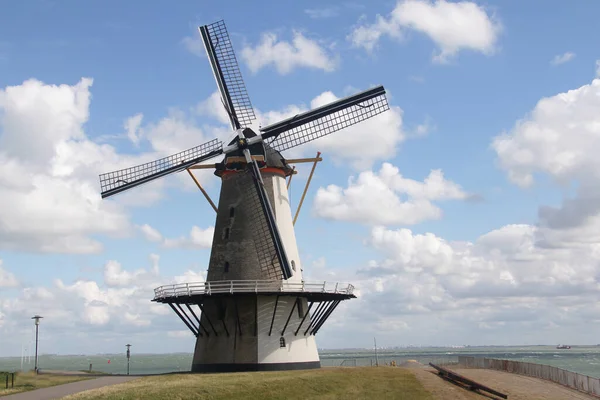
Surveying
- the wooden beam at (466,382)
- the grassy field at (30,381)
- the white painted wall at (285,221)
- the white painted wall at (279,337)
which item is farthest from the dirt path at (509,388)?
the grassy field at (30,381)

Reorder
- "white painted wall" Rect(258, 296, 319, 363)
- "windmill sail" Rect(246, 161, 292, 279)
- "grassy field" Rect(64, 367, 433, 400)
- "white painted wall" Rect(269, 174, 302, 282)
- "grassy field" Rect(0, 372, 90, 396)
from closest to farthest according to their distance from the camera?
"grassy field" Rect(64, 367, 433, 400)
"grassy field" Rect(0, 372, 90, 396)
"white painted wall" Rect(258, 296, 319, 363)
"windmill sail" Rect(246, 161, 292, 279)
"white painted wall" Rect(269, 174, 302, 282)

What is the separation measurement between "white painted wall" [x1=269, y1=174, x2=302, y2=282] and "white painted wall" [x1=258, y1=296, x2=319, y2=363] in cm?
196

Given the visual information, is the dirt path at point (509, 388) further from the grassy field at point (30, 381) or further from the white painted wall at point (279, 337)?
the grassy field at point (30, 381)

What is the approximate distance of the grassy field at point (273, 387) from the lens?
27328 mm

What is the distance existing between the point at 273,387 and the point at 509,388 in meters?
13.1

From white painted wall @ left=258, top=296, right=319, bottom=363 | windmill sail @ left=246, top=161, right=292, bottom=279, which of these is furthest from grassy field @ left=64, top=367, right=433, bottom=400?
windmill sail @ left=246, top=161, right=292, bottom=279

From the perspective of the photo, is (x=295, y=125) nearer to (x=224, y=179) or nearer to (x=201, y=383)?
(x=224, y=179)

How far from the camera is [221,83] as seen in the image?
40.6 meters

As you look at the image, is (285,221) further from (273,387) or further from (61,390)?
(61,390)

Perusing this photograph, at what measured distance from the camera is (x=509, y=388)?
34.5 meters

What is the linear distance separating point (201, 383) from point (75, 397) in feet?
17.6

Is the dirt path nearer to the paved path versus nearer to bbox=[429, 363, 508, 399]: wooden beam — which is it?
bbox=[429, 363, 508, 399]: wooden beam

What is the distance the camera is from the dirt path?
102 feet

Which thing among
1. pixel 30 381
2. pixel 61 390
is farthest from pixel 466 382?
pixel 30 381
